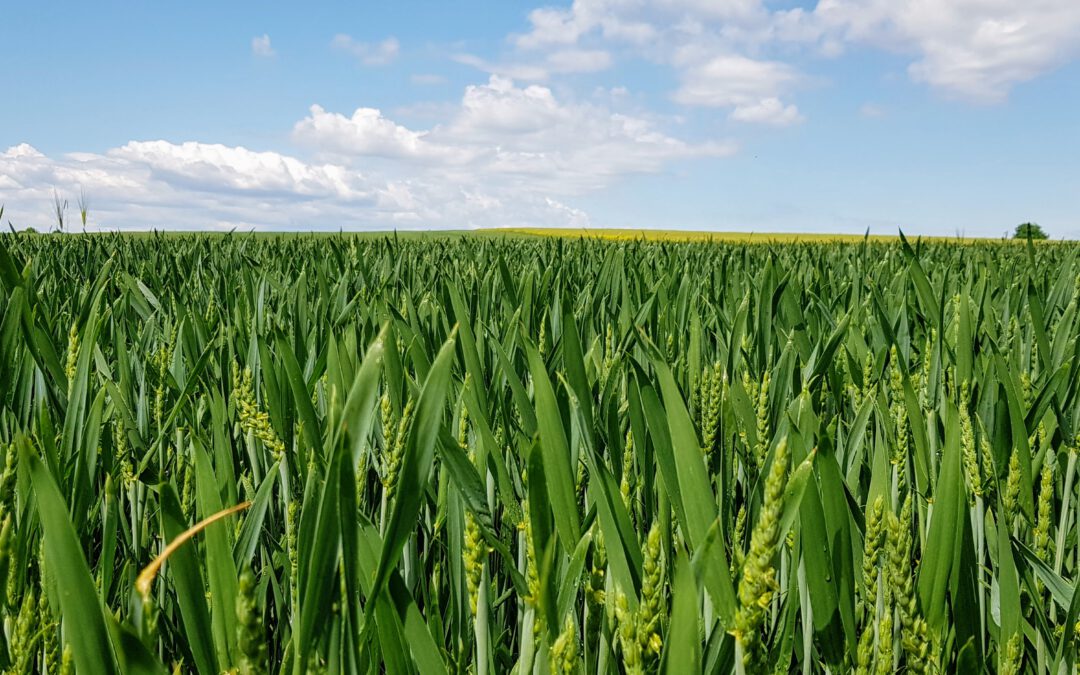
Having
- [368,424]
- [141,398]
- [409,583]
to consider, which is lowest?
[409,583]

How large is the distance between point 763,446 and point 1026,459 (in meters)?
0.27

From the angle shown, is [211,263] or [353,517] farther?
[211,263]

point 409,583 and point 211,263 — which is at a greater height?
point 211,263

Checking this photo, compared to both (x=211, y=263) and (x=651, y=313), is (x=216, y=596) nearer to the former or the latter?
(x=651, y=313)

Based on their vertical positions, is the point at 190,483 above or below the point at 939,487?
below

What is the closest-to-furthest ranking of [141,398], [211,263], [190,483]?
[190,483] < [141,398] < [211,263]

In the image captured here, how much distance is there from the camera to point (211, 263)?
3.28 meters

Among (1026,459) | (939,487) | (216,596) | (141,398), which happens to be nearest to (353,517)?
(216,596)

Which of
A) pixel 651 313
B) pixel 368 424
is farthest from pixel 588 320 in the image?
pixel 368 424

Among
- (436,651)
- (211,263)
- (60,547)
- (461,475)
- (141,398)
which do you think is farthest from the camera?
(211,263)

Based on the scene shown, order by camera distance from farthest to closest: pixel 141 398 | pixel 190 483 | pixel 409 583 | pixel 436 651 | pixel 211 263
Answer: pixel 211 263 < pixel 141 398 < pixel 190 483 < pixel 409 583 < pixel 436 651

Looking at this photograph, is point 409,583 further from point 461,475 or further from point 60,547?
point 60,547

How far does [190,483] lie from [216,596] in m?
0.50

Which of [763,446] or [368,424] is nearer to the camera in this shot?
[368,424]
